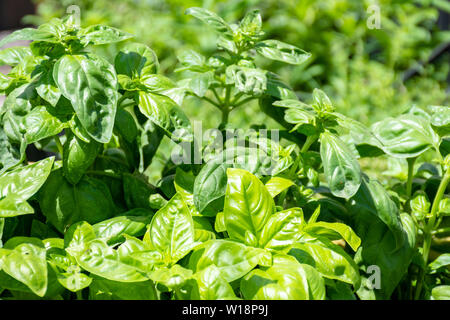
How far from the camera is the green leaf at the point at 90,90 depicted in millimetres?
873

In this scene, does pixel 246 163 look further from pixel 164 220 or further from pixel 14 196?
pixel 14 196

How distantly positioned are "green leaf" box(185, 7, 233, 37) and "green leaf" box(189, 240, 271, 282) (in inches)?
18.8

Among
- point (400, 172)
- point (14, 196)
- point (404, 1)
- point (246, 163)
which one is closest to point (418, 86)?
point (404, 1)

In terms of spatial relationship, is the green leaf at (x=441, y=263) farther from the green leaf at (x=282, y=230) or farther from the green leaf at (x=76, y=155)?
the green leaf at (x=76, y=155)

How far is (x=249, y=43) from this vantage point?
3.77ft

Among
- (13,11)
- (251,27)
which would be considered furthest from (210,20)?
(13,11)

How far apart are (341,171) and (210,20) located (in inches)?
16.9

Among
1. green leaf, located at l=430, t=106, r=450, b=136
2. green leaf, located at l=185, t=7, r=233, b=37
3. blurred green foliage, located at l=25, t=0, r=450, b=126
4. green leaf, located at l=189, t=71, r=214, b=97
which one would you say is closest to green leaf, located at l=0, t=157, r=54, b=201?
green leaf, located at l=189, t=71, r=214, b=97

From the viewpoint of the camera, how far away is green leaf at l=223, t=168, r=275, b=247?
34.8 inches

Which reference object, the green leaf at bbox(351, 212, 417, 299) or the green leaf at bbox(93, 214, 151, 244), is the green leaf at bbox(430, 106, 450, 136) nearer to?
the green leaf at bbox(351, 212, 417, 299)

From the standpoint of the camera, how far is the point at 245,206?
89 centimetres

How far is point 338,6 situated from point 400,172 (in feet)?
7.62

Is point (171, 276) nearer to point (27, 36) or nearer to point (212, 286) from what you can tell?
point (212, 286)

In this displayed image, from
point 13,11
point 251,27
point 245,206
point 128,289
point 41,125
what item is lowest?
point 13,11
